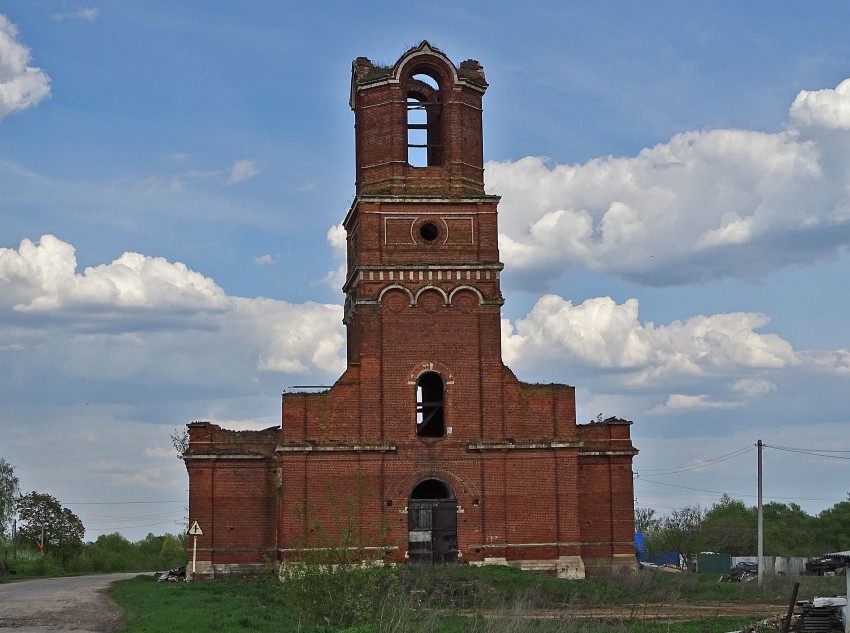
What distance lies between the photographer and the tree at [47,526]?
219 ft

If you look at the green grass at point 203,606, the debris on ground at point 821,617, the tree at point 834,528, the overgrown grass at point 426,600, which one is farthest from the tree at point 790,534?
the debris on ground at point 821,617

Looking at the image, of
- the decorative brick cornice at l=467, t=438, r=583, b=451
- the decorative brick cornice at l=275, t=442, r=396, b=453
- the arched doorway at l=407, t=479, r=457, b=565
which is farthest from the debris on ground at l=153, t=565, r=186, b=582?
the decorative brick cornice at l=467, t=438, r=583, b=451

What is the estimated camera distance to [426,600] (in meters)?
29.0

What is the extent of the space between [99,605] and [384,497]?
9.02m

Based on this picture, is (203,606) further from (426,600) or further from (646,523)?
(646,523)

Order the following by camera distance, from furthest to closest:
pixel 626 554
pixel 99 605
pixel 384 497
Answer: pixel 626 554, pixel 384 497, pixel 99 605

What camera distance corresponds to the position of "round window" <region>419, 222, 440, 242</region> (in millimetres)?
37469

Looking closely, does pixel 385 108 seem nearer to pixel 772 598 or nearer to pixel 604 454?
pixel 604 454

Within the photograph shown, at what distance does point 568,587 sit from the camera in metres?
32.2

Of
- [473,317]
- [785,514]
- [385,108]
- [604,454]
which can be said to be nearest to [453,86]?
[385,108]

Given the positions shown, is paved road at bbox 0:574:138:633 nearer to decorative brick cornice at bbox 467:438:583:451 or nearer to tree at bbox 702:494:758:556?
decorative brick cornice at bbox 467:438:583:451

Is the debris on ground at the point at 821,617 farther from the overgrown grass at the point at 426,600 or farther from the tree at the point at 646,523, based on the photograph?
the tree at the point at 646,523

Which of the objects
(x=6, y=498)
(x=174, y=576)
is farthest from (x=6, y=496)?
(x=174, y=576)

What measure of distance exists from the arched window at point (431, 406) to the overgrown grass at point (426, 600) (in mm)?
5639
